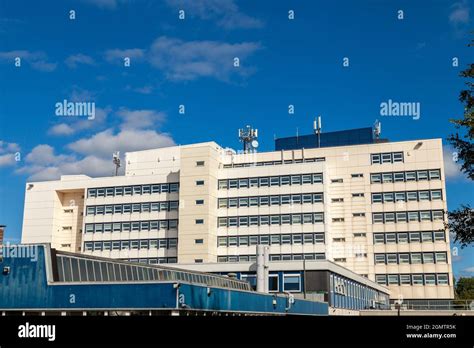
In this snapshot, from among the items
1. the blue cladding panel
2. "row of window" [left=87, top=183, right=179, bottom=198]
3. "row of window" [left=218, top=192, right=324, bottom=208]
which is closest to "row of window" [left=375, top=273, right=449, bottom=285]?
"row of window" [left=218, top=192, right=324, bottom=208]

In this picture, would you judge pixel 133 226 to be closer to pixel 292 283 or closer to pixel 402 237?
pixel 292 283

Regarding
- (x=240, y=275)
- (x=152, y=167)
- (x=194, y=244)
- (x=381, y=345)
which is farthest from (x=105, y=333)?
(x=152, y=167)

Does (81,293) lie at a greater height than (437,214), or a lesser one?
lesser

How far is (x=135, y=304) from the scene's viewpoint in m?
32.0

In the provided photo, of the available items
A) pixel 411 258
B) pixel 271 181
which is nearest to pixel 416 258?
pixel 411 258

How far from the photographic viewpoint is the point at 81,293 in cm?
3238

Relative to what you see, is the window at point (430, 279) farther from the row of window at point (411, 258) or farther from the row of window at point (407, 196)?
the row of window at point (407, 196)

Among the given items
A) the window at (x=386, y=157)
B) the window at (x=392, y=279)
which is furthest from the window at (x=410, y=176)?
the window at (x=392, y=279)

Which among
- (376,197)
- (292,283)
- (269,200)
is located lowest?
(292,283)

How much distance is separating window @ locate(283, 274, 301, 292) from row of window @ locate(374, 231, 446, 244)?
24.2 metres

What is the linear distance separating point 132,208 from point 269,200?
2185cm

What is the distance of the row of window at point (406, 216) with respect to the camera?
79.4 metres

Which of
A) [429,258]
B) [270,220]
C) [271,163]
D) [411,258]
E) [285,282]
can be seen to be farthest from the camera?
[271,163]

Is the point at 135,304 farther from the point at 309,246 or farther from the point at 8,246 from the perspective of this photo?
the point at 309,246
